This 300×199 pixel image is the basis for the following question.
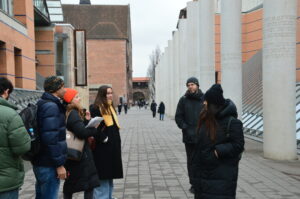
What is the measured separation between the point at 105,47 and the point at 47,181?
69536 millimetres

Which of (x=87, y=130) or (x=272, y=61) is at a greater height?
(x=272, y=61)

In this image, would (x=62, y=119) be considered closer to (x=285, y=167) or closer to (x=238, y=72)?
(x=285, y=167)

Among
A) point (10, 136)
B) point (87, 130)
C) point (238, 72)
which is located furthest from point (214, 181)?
point (238, 72)

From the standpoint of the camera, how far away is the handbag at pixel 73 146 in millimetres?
4074

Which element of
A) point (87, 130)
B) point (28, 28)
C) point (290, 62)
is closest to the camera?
point (87, 130)

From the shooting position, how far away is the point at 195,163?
3662 mm

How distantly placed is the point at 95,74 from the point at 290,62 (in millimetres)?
65887

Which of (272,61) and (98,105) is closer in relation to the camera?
(98,105)

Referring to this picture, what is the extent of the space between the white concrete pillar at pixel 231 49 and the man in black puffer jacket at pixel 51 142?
919 centimetres

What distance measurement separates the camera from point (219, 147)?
11.1ft

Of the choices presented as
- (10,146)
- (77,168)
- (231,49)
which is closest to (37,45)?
(231,49)

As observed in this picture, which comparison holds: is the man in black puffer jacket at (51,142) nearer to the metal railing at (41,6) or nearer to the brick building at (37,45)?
the brick building at (37,45)

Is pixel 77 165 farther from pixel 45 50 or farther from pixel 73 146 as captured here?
pixel 45 50

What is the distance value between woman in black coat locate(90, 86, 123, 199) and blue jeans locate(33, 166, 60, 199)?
0.92 meters
